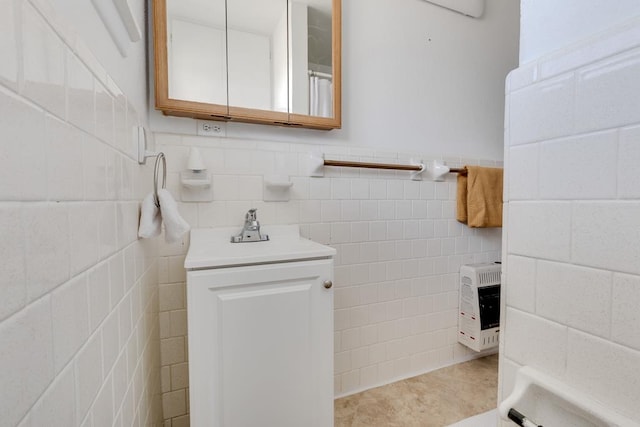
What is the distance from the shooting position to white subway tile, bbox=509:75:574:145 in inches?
21.9

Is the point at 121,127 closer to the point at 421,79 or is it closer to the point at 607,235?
the point at 607,235

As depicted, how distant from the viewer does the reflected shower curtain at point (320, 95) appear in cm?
133

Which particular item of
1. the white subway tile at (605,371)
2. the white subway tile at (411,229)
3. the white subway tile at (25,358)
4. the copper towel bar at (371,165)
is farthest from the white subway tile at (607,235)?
the white subway tile at (411,229)

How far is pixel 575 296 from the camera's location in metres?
0.55

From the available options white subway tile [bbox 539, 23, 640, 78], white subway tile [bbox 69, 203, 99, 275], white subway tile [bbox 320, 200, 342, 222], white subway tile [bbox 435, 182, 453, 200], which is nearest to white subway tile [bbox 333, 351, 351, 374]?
white subway tile [bbox 320, 200, 342, 222]

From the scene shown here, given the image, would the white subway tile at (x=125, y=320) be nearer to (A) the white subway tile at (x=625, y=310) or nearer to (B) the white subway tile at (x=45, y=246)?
(B) the white subway tile at (x=45, y=246)

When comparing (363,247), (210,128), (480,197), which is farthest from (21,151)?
(480,197)

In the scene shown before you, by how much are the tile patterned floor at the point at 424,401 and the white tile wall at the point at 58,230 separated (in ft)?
3.55

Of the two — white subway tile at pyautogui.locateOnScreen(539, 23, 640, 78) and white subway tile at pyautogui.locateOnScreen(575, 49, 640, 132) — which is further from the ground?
white subway tile at pyautogui.locateOnScreen(539, 23, 640, 78)

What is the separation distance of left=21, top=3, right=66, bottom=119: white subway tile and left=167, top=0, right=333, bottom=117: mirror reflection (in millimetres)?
841

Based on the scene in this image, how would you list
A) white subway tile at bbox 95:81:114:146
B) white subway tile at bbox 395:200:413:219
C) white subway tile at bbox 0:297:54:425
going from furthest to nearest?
white subway tile at bbox 395:200:413:219 < white subway tile at bbox 95:81:114:146 < white subway tile at bbox 0:297:54:425

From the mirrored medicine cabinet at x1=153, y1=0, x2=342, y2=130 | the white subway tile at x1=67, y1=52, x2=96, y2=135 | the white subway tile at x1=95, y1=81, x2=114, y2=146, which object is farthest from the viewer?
the mirrored medicine cabinet at x1=153, y1=0, x2=342, y2=130

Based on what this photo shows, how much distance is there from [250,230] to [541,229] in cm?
96

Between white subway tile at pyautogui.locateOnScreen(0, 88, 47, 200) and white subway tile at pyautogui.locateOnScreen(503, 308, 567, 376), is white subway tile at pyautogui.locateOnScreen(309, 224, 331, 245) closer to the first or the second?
white subway tile at pyautogui.locateOnScreen(503, 308, 567, 376)
